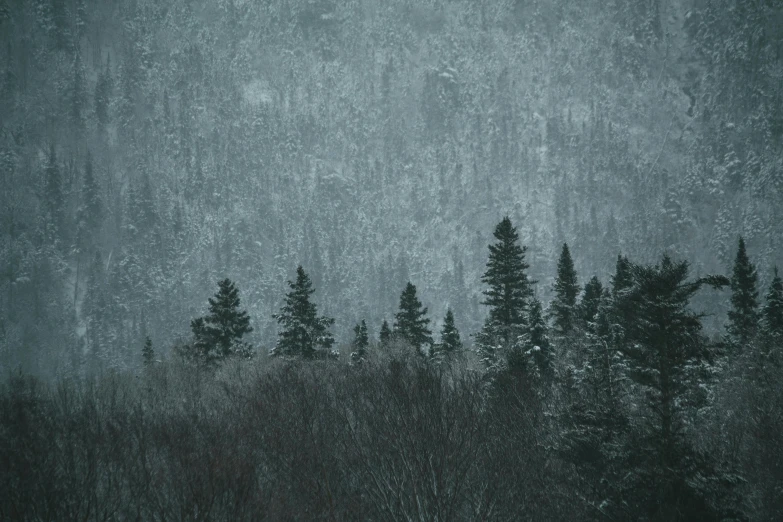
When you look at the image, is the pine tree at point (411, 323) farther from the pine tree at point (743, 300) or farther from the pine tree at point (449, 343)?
the pine tree at point (743, 300)

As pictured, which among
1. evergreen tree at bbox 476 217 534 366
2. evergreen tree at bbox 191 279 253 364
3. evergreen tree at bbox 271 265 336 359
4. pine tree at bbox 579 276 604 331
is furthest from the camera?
evergreen tree at bbox 191 279 253 364

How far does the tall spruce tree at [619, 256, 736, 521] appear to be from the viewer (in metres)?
12.5

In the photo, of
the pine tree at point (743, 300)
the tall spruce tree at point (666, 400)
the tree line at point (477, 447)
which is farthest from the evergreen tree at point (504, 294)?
the pine tree at point (743, 300)

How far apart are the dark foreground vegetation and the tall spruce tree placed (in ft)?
0.18

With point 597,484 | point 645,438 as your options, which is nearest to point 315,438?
point 597,484

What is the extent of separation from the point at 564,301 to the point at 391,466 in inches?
1092

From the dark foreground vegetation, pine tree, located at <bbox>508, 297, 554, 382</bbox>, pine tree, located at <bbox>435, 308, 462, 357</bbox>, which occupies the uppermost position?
pine tree, located at <bbox>435, 308, 462, 357</bbox>

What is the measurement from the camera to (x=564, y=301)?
38.6 m

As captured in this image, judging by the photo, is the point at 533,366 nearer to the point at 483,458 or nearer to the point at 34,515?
the point at 483,458

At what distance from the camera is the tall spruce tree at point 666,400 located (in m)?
12.5

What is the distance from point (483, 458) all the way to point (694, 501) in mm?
6241

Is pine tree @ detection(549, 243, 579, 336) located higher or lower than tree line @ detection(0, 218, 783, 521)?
higher

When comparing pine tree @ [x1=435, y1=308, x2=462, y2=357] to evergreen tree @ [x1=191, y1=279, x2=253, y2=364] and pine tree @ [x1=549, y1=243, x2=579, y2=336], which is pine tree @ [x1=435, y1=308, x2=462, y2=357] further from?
evergreen tree @ [x1=191, y1=279, x2=253, y2=364]

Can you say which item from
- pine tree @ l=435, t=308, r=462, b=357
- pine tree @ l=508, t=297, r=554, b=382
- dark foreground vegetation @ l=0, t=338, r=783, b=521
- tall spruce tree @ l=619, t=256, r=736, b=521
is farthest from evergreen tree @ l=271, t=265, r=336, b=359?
tall spruce tree @ l=619, t=256, r=736, b=521
